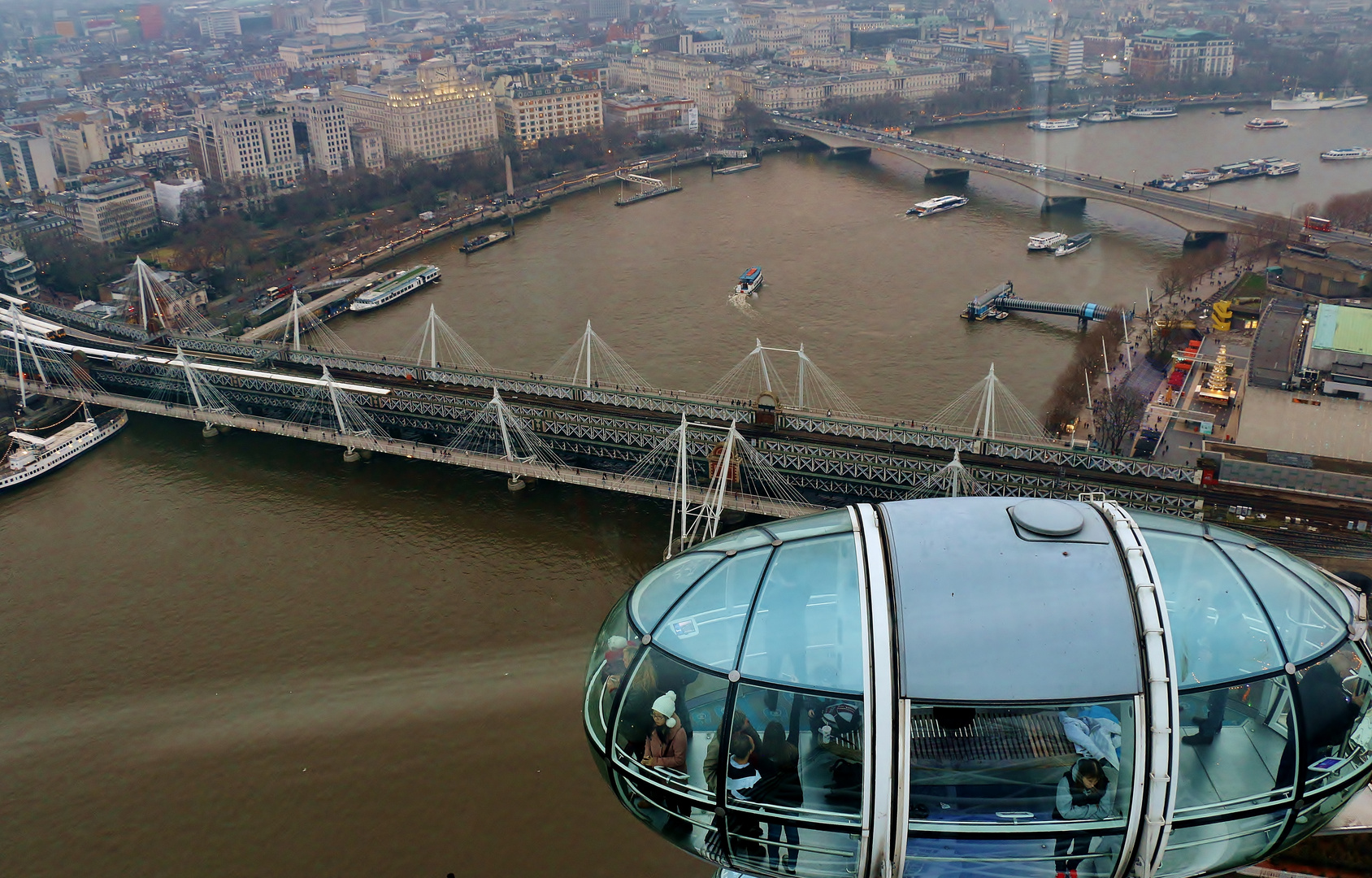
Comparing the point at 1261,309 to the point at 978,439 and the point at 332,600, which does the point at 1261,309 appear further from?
the point at 332,600

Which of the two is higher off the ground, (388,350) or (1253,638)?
(1253,638)

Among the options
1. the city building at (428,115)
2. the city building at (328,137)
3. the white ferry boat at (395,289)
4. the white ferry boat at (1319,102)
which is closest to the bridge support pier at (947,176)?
the city building at (428,115)

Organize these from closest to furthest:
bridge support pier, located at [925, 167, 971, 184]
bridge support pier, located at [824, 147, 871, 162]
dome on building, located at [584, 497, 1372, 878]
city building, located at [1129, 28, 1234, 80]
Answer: dome on building, located at [584, 497, 1372, 878] < bridge support pier, located at [925, 167, 971, 184] < bridge support pier, located at [824, 147, 871, 162] < city building, located at [1129, 28, 1234, 80]

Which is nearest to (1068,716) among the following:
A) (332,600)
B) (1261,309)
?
(332,600)

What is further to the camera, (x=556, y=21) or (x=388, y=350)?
(x=556, y=21)

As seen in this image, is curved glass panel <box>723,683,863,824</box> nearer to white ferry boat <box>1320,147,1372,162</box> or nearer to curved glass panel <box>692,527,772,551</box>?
curved glass panel <box>692,527,772,551</box>

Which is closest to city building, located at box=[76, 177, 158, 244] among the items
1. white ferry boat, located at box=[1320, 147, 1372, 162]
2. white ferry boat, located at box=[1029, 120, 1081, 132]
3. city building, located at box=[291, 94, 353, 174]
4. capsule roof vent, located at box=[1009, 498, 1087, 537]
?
city building, located at box=[291, 94, 353, 174]

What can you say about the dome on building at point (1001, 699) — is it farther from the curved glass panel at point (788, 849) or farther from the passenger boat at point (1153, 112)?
the passenger boat at point (1153, 112)
